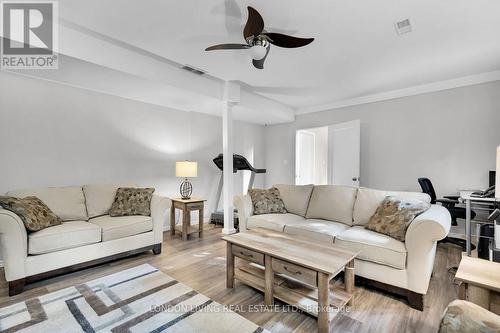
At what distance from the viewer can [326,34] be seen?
245cm

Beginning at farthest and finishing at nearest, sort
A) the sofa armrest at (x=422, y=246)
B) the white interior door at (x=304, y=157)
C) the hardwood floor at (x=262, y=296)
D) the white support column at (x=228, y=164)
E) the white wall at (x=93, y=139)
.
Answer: the white interior door at (x=304, y=157) → the white support column at (x=228, y=164) → the white wall at (x=93, y=139) → the sofa armrest at (x=422, y=246) → the hardwood floor at (x=262, y=296)

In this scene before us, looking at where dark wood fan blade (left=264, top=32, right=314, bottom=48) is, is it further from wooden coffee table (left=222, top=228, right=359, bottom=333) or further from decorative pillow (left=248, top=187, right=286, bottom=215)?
decorative pillow (left=248, top=187, right=286, bottom=215)

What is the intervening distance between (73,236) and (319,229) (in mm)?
2653

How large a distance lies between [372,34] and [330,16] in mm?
607

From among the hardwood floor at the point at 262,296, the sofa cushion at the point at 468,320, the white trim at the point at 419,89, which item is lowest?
the hardwood floor at the point at 262,296

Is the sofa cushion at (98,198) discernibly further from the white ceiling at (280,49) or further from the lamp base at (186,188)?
the white ceiling at (280,49)

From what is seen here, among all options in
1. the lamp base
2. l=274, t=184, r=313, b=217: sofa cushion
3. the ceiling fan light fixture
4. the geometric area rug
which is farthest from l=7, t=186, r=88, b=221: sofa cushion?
the ceiling fan light fixture

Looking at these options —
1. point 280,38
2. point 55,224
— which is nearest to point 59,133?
point 55,224

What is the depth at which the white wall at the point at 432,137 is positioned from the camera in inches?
137

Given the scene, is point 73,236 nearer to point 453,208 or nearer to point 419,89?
point 453,208

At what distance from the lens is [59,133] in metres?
3.22

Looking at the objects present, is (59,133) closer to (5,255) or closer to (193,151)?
(5,255)

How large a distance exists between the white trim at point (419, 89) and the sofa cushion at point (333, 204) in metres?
2.29

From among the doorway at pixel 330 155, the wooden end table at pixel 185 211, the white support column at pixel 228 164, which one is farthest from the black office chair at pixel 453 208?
the wooden end table at pixel 185 211
